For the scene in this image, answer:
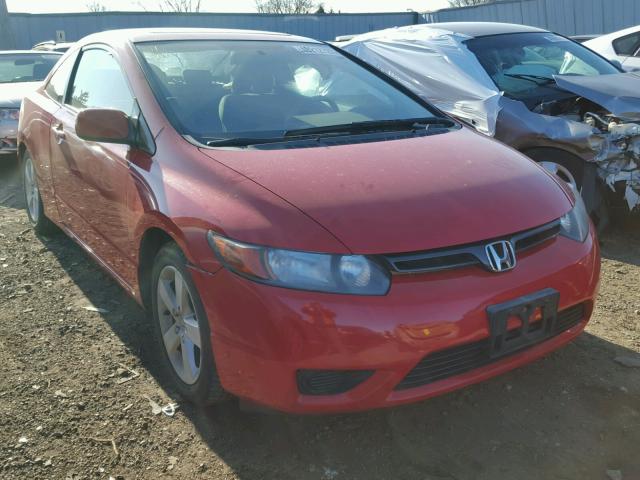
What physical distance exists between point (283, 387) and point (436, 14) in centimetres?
2420

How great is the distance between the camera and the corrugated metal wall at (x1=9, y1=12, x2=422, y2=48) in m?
21.9

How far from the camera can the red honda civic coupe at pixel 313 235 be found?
2027mm

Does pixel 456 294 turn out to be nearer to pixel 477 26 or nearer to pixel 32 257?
pixel 32 257

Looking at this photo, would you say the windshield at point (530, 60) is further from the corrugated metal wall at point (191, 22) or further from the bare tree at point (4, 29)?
the corrugated metal wall at point (191, 22)

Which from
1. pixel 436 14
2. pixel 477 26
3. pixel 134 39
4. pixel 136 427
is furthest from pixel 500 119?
pixel 436 14

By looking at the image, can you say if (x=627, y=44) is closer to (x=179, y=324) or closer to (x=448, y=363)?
(x=448, y=363)

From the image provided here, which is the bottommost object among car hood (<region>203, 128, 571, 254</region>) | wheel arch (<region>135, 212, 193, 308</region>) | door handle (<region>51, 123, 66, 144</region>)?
wheel arch (<region>135, 212, 193, 308</region>)

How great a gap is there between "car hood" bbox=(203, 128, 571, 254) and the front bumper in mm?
164

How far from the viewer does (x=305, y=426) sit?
97.0 inches

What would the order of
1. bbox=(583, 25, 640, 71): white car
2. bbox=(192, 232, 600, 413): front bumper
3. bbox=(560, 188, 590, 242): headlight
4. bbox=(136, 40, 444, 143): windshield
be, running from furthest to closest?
bbox=(583, 25, 640, 71): white car < bbox=(136, 40, 444, 143): windshield < bbox=(560, 188, 590, 242): headlight < bbox=(192, 232, 600, 413): front bumper

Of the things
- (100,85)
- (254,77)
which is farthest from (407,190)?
(100,85)

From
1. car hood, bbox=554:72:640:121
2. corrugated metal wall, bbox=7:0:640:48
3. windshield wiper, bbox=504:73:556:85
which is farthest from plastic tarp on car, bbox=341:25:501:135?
corrugated metal wall, bbox=7:0:640:48

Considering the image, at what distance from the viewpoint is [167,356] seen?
8.87ft

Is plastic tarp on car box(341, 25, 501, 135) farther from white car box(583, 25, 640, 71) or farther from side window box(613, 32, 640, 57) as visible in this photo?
side window box(613, 32, 640, 57)
